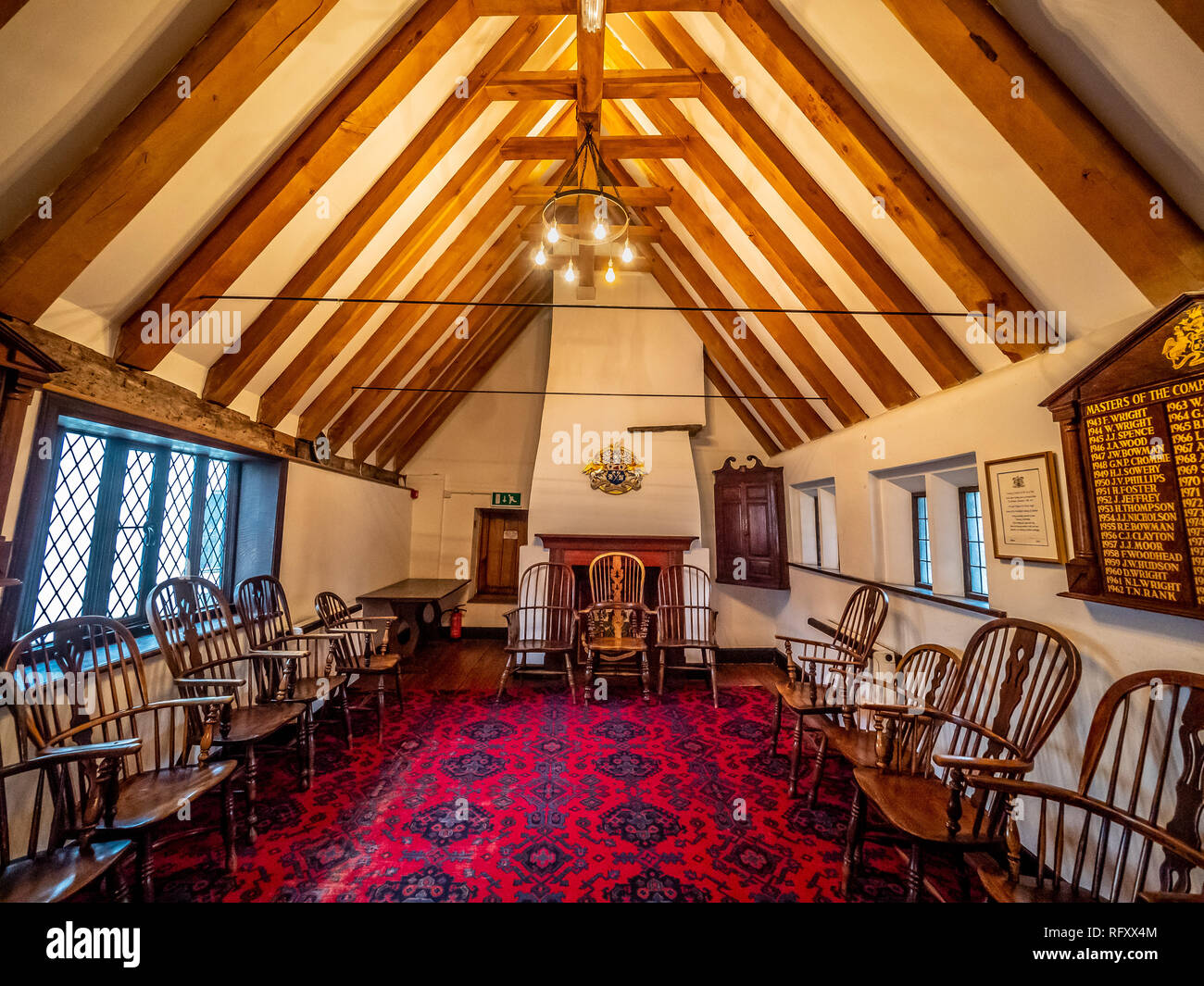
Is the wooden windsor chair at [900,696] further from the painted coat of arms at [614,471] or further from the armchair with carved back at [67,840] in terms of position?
the painted coat of arms at [614,471]

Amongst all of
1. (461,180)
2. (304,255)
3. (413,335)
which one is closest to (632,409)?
(413,335)

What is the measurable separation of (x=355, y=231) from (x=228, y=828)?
3.35 meters

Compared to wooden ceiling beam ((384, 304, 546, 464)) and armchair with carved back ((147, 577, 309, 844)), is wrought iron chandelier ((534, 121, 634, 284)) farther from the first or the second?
wooden ceiling beam ((384, 304, 546, 464))

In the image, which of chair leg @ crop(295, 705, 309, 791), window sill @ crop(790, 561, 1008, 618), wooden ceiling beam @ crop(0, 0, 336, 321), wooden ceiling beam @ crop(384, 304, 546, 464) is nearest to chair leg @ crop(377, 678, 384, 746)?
chair leg @ crop(295, 705, 309, 791)

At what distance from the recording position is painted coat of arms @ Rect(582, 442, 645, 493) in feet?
18.3

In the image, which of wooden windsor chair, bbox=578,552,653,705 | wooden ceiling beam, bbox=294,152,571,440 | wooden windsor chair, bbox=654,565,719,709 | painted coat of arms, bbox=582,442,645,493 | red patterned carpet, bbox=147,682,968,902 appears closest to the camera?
red patterned carpet, bbox=147,682,968,902

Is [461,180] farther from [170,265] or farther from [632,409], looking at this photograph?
[632,409]

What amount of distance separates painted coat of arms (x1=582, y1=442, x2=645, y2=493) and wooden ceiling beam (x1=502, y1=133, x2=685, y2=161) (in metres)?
3.00

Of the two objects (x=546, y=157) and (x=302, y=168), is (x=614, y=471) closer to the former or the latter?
(x=546, y=157)

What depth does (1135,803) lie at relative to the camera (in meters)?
1.44

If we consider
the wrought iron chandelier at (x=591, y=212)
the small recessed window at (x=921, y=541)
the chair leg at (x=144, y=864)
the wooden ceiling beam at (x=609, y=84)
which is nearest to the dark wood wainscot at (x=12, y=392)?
the chair leg at (x=144, y=864)

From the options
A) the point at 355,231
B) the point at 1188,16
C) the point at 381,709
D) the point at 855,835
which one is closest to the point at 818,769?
the point at 855,835

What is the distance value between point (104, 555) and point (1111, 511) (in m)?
5.12

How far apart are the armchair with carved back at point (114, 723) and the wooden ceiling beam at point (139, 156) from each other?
4.63ft
